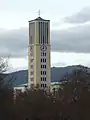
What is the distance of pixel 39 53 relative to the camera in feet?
590

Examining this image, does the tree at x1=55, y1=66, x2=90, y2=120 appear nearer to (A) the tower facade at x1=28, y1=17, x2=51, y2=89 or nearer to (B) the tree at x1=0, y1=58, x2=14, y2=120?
(B) the tree at x1=0, y1=58, x2=14, y2=120

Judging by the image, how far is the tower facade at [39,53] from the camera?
172125 mm

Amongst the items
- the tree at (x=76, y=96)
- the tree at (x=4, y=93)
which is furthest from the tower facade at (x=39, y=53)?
the tree at (x=4, y=93)

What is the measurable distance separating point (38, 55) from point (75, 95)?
114 m

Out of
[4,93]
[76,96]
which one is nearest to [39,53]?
[76,96]

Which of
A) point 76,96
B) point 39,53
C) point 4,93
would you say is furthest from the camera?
point 39,53

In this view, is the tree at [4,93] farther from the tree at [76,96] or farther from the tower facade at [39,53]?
the tower facade at [39,53]

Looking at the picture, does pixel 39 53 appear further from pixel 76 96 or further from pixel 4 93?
pixel 4 93

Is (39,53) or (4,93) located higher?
(39,53)

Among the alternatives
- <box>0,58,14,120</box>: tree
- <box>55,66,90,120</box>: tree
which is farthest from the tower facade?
<box>0,58,14,120</box>: tree

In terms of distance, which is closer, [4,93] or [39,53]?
[4,93]

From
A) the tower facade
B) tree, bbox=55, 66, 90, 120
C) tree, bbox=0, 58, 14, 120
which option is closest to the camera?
tree, bbox=0, 58, 14, 120

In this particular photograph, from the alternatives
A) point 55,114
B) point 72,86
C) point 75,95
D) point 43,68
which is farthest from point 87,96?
point 43,68

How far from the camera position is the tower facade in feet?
565
